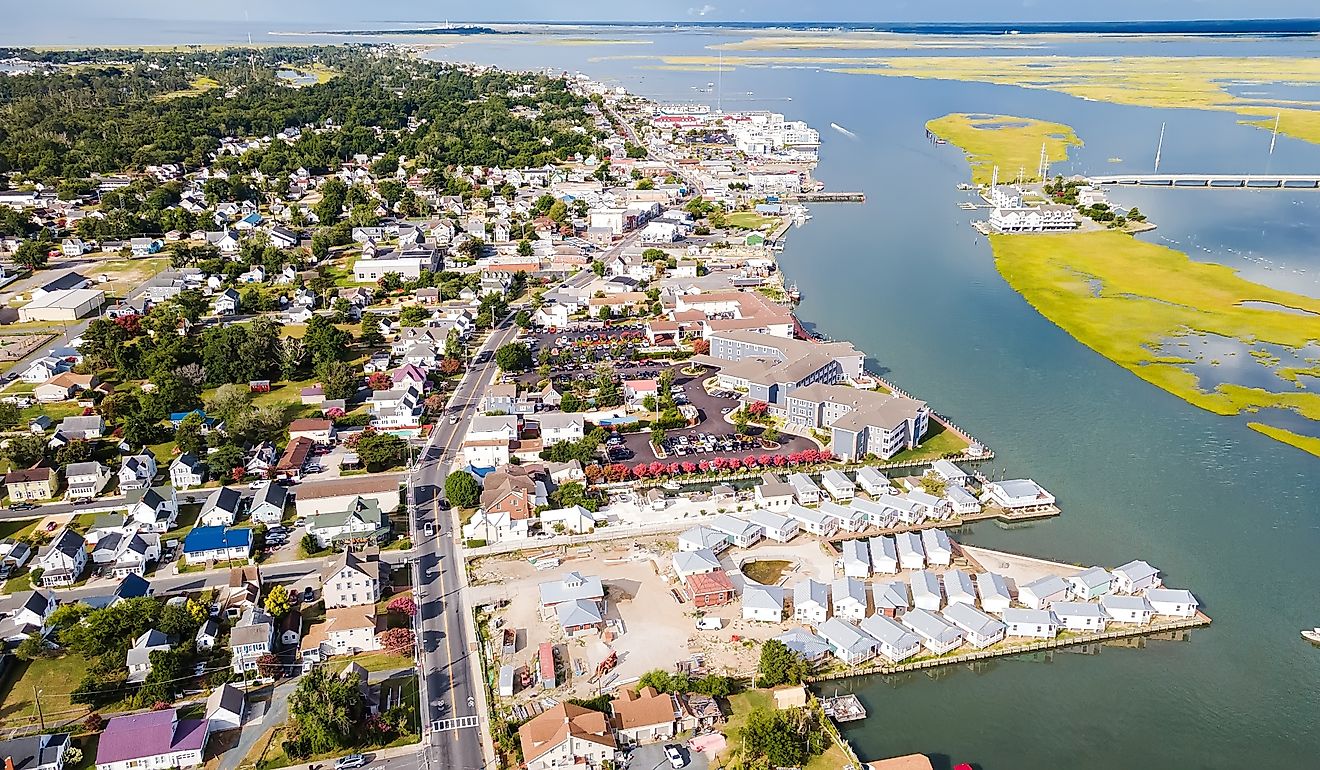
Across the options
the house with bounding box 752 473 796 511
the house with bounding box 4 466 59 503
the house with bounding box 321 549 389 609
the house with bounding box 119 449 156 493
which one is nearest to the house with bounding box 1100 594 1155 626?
the house with bounding box 752 473 796 511

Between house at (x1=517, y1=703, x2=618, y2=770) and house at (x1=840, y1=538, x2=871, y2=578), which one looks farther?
house at (x1=840, y1=538, x2=871, y2=578)

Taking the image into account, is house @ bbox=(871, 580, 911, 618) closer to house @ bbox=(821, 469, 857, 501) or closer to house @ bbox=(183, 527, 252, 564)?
house @ bbox=(821, 469, 857, 501)

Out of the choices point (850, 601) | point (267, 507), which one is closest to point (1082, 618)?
point (850, 601)

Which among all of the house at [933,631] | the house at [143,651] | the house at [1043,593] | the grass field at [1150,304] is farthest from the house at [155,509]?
the grass field at [1150,304]

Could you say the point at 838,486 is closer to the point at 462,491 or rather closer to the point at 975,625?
the point at 975,625

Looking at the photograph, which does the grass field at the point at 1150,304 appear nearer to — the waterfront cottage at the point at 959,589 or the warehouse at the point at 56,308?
the waterfront cottage at the point at 959,589

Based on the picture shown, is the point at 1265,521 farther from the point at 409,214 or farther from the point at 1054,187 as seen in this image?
the point at 409,214
